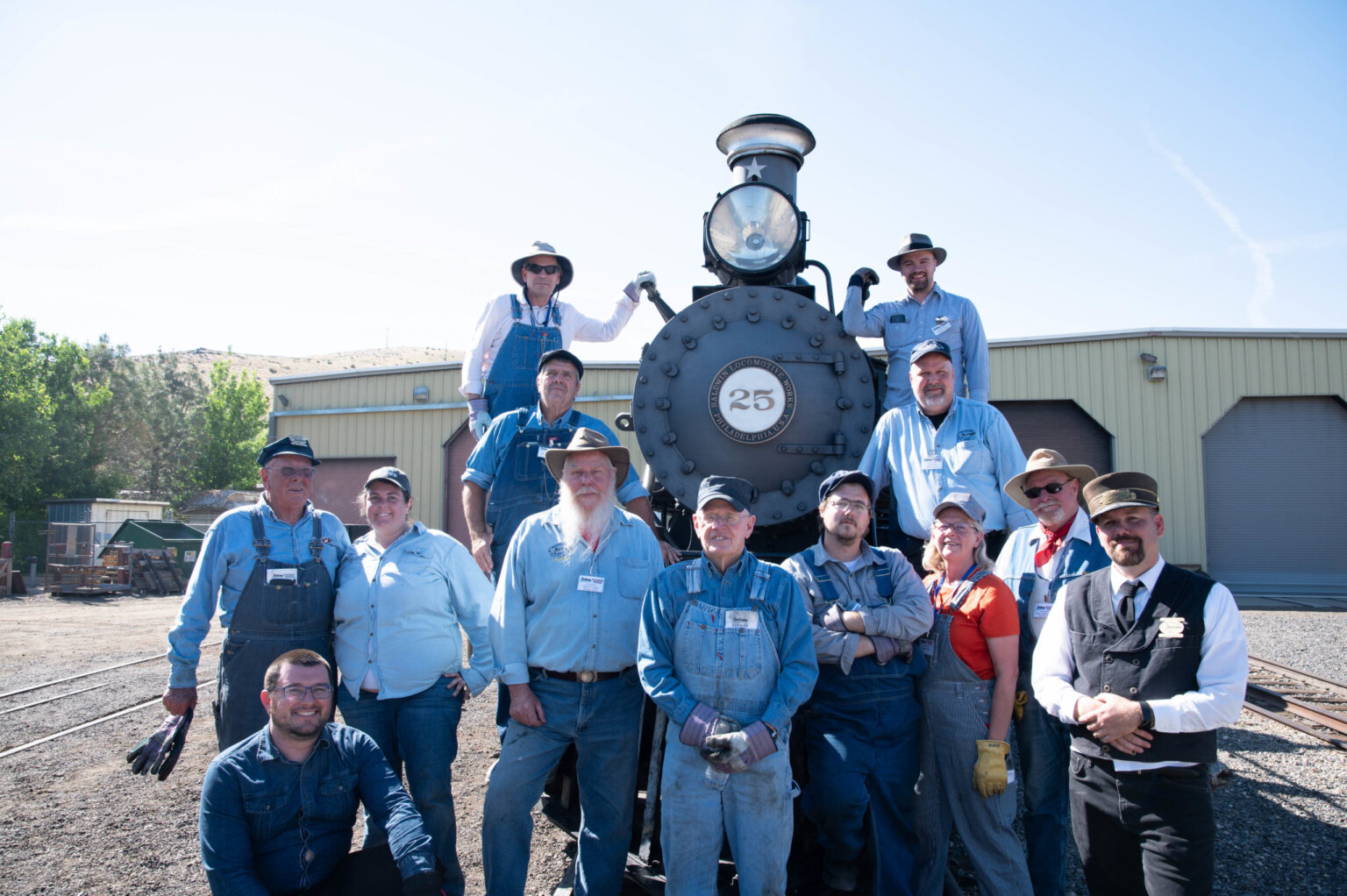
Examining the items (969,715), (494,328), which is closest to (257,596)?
(494,328)

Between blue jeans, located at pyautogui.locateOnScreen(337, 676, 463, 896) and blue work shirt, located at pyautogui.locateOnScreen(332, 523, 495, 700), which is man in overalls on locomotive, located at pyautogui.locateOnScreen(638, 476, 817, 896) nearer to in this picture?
blue work shirt, located at pyautogui.locateOnScreen(332, 523, 495, 700)

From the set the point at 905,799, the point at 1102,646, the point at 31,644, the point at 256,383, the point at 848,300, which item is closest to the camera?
the point at 1102,646

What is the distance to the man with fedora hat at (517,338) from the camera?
4.42m

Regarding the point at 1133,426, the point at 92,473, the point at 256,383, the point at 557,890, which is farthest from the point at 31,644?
the point at 256,383

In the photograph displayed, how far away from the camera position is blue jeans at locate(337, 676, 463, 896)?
10.3 ft

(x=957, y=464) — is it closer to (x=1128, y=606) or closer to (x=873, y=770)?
(x=1128, y=606)

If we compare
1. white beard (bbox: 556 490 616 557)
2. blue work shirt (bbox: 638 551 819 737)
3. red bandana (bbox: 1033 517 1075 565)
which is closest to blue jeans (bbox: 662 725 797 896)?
blue work shirt (bbox: 638 551 819 737)

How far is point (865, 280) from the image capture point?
A: 438cm

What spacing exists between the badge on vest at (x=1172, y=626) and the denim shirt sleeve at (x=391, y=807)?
2325mm

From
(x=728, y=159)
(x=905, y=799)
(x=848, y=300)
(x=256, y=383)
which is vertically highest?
(x=256, y=383)

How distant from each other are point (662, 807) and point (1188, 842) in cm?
157

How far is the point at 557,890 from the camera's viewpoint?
3.23 metres

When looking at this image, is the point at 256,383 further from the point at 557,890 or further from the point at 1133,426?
the point at 557,890

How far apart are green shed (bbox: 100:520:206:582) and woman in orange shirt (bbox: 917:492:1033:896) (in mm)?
20832
